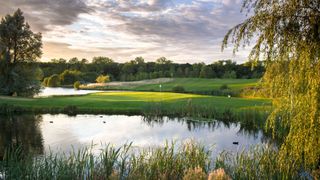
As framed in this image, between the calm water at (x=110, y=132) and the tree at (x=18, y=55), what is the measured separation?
16790 mm

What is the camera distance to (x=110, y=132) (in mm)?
22281

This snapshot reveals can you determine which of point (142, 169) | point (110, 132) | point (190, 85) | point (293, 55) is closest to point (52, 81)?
point (190, 85)

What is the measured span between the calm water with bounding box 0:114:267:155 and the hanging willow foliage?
956 cm

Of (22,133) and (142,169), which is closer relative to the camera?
(142,169)

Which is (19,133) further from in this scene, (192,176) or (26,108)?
(192,176)

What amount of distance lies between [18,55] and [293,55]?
43733mm

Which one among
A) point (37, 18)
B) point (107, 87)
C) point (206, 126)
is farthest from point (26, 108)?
point (107, 87)

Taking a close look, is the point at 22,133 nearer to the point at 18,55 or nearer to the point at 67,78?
the point at 18,55

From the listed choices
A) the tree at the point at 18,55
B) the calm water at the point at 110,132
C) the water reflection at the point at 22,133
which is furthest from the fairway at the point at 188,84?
the water reflection at the point at 22,133

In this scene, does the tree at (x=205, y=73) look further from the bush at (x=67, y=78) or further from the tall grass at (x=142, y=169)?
the tall grass at (x=142, y=169)

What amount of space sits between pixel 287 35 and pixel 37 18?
30.6 metres

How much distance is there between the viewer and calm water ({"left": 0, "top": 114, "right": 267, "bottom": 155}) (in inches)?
730

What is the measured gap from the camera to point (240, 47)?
302 inches

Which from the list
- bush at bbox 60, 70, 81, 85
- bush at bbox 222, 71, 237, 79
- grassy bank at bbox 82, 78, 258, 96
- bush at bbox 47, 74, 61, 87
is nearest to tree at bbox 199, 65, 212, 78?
bush at bbox 222, 71, 237, 79
